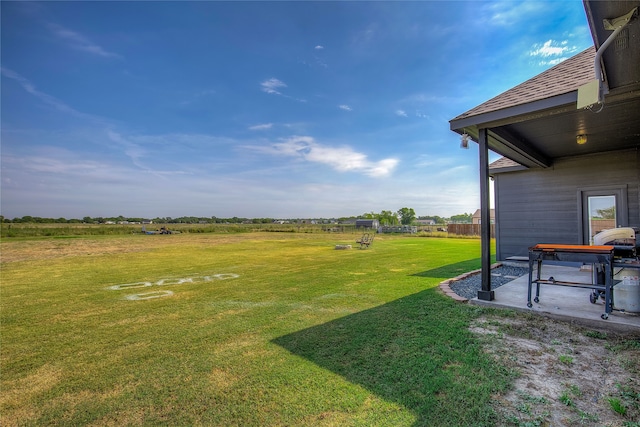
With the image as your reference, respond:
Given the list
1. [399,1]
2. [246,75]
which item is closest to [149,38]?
[246,75]

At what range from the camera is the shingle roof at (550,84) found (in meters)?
3.37

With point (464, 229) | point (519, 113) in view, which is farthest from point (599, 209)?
point (464, 229)

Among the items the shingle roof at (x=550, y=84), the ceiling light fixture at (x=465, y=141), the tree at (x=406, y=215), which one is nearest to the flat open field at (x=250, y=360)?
the ceiling light fixture at (x=465, y=141)

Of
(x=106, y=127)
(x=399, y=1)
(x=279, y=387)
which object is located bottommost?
(x=279, y=387)

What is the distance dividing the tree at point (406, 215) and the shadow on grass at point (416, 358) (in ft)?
215

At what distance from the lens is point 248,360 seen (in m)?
2.52

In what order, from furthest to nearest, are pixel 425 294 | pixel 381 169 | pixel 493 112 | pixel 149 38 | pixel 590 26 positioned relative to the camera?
pixel 381 169, pixel 149 38, pixel 425 294, pixel 493 112, pixel 590 26

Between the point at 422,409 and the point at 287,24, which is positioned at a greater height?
the point at 287,24

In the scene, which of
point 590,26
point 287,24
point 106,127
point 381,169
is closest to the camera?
point 590,26

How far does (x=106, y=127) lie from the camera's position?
16.8 m

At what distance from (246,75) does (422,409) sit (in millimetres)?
14798

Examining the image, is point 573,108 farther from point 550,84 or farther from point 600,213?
point 600,213

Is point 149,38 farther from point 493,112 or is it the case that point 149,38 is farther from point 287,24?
point 493,112

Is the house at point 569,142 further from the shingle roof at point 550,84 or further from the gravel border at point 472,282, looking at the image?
the gravel border at point 472,282
